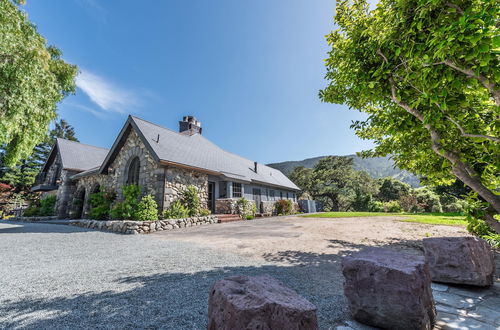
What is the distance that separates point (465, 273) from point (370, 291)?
209 centimetres

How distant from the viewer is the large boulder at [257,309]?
3.98ft

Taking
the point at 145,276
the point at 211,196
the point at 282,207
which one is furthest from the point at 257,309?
the point at 282,207

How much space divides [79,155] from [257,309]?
22393 millimetres

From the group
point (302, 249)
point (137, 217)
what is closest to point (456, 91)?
point (302, 249)

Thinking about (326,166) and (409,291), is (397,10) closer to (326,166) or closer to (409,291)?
(409,291)

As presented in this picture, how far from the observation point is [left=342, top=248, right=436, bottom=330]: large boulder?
180cm

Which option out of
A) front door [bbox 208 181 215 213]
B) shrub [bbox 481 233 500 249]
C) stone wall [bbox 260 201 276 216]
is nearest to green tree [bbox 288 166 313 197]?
stone wall [bbox 260 201 276 216]

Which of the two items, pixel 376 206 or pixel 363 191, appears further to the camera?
pixel 363 191

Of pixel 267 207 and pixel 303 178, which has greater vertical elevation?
pixel 303 178

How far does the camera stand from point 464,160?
12.6 ft

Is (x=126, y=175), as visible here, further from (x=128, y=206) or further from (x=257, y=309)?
(x=257, y=309)

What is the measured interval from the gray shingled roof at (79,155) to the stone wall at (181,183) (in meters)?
10.8

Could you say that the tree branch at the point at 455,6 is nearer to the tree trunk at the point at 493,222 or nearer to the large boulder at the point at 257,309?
the tree trunk at the point at 493,222

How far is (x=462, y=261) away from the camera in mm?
2883
